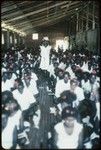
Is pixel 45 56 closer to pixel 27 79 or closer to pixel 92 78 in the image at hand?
pixel 27 79

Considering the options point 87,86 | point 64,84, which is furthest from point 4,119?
point 87,86

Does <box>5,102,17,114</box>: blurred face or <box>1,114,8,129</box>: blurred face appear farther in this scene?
<box>1,114,8,129</box>: blurred face

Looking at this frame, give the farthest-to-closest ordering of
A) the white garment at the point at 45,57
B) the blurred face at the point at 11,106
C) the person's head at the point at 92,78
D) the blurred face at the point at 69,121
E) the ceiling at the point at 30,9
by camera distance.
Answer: the white garment at the point at 45,57
the ceiling at the point at 30,9
the person's head at the point at 92,78
the blurred face at the point at 11,106
the blurred face at the point at 69,121

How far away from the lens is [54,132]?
19.5 feet

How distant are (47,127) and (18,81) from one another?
4.78ft

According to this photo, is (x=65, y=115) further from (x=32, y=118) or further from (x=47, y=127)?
(x=47, y=127)

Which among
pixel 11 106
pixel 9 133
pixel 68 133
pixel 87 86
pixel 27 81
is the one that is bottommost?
pixel 9 133

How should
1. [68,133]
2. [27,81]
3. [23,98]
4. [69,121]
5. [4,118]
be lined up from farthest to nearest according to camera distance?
1. [27,81]
2. [23,98]
3. [4,118]
4. [68,133]
5. [69,121]

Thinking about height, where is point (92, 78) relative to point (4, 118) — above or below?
above

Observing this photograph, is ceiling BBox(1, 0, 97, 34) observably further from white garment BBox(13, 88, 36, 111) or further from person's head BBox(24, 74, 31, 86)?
white garment BBox(13, 88, 36, 111)

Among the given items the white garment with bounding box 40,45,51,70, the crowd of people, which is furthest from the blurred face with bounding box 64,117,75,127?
the white garment with bounding box 40,45,51,70

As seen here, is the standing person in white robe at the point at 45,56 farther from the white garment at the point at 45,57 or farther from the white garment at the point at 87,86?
the white garment at the point at 87,86

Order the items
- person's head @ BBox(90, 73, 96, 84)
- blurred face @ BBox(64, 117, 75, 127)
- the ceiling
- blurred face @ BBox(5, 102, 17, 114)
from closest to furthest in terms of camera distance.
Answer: blurred face @ BBox(64, 117, 75, 127)
blurred face @ BBox(5, 102, 17, 114)
person's head @ BBox(90, 73, 96, 84)
the ceiling

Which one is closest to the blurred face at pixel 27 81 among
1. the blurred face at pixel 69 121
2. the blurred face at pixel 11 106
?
the blurred face at pixel 11 106
